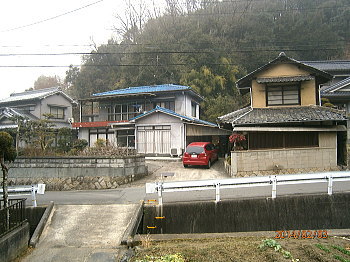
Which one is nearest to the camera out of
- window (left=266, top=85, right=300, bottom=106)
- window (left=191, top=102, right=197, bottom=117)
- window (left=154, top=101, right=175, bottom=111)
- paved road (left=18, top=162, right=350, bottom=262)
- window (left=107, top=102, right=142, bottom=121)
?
paved road (left=18, top=162, right=350, bottom=262)

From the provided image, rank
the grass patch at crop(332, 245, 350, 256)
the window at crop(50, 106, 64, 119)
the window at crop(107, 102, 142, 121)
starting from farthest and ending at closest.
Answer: the window at crop(50, 106, 64, 119)
the window at crop(107, 102, 142, 121)
the grass patch at crop(332, 245, 350, 256)

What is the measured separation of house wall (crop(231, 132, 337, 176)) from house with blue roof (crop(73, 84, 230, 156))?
7015 millimetres

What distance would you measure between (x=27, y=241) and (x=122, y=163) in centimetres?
635

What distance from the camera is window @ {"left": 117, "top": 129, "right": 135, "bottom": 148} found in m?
22.5

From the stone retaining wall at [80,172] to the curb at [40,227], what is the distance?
410cm

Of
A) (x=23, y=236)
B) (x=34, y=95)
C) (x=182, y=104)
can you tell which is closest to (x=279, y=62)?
(x=182, y=104)

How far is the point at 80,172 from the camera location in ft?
43.1

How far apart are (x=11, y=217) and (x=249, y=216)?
25.4ft

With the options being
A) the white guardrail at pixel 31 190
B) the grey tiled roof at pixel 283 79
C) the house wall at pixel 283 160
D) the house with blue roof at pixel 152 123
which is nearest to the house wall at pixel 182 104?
the house with blue roof at pixel 152 123

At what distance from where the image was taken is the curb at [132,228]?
656 centimetres

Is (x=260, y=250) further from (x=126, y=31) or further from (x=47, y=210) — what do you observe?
(x=126, y=31)

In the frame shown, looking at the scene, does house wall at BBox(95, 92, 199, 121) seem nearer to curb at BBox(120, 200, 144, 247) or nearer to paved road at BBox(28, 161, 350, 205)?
paved road at BBox(28, 161, 350, 205)

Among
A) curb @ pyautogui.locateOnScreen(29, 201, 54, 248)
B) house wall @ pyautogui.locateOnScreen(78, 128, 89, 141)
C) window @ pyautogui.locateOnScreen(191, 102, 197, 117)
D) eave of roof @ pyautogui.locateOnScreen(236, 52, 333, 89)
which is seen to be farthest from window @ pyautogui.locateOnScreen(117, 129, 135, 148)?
curb @ pyautogui.locateOnScreen(29, 201, 54, 248)

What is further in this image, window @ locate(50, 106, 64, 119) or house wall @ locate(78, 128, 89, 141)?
window @ locate(50, 106, 64, 119)
